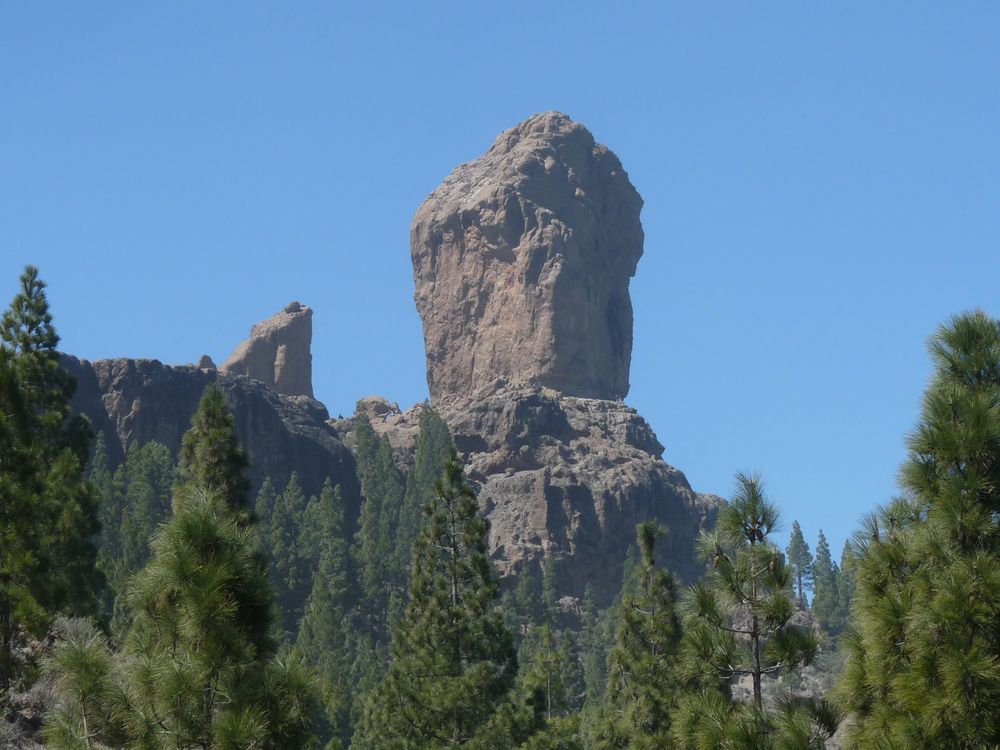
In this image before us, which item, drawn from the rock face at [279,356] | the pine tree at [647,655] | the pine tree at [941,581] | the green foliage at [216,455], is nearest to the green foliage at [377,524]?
the rock face at [279,356]

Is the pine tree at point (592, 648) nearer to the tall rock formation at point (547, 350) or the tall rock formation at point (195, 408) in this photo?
the tall rock formation at point (547, 350)

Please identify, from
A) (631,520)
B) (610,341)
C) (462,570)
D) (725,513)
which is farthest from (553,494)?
(725,513)

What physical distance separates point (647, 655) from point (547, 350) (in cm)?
11394

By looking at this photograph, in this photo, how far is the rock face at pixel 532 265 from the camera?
156875 mm

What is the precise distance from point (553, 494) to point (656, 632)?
8802cm

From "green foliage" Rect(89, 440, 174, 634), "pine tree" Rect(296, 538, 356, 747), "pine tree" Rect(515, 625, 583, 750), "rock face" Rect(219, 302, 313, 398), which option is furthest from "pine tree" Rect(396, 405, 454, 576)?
"pine tree" Rect(515, 625, 583, 750)

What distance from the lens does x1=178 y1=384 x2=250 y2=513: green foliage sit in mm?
38000

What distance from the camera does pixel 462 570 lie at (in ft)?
143

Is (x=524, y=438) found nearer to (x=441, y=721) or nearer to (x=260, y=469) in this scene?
(x=260, y=469)

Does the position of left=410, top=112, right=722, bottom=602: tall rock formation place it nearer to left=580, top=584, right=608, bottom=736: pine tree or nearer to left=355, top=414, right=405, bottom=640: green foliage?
left=580, top=584, right=608, bottom=736: pine tree

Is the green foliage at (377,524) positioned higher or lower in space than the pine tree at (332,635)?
higher

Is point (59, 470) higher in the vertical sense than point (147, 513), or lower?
lower

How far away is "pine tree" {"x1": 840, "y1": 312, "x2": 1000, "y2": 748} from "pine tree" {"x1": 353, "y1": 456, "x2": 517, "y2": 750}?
24474 millimetres

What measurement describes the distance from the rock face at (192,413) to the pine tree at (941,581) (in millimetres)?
107577
